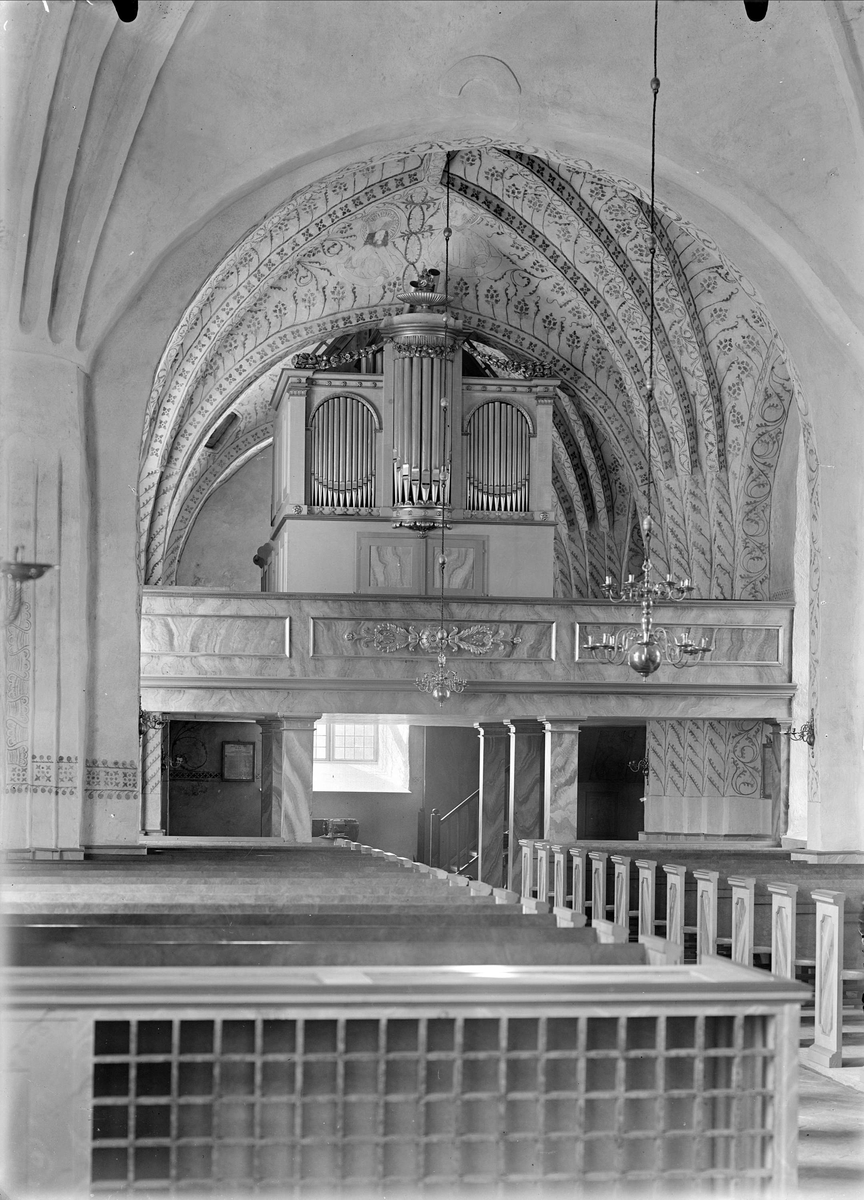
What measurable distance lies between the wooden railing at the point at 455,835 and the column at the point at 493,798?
148 inches

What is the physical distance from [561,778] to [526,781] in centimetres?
108

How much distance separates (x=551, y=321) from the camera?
60.4 ft

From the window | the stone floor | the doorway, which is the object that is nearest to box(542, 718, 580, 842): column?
the stone floor

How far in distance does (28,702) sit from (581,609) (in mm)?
7813

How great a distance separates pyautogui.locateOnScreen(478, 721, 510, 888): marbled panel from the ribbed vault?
315 centimetres

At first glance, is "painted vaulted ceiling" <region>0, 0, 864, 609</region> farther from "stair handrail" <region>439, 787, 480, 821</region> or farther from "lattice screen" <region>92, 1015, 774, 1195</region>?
"stair handrail" <region>439, 787, 480, 821</region>

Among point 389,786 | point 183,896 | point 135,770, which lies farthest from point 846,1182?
point 389,786

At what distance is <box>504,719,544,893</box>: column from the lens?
58.8 ft

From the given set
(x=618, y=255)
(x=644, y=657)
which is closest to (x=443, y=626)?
(x=618, y=255)

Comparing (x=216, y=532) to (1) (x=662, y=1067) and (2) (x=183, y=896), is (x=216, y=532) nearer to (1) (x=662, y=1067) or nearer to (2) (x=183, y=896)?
(2) (x=183, y=896)

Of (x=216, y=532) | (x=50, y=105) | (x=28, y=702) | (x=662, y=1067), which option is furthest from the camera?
(x=216, y=532)

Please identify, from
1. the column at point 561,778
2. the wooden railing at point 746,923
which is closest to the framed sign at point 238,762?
the column at point 561,778

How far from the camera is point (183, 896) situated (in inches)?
280

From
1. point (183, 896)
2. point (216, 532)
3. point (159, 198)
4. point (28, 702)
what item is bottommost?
point (183, 896)
